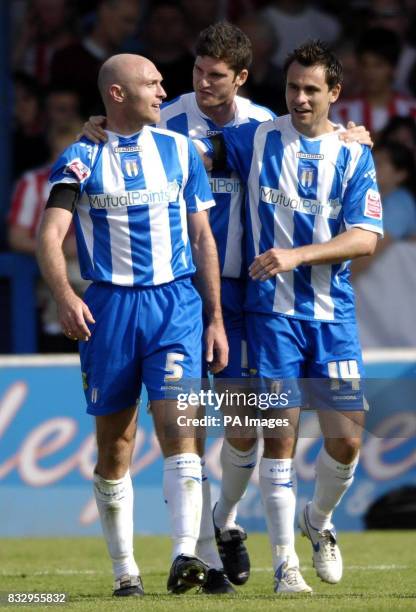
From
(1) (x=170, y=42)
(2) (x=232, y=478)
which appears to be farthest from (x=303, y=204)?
(1) (x=170, y=42)

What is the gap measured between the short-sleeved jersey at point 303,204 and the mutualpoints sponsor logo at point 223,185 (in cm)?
12

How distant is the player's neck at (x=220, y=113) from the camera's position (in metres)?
A: 7.14

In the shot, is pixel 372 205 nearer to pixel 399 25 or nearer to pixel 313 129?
pixel 313 129

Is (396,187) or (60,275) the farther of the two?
(396,187)

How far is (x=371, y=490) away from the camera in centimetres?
1042

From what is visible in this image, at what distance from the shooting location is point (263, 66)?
12.4 meters

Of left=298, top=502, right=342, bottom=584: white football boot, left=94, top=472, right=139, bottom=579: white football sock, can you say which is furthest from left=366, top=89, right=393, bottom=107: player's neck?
left=94, top=472, right=139, bottom=579: white football sock

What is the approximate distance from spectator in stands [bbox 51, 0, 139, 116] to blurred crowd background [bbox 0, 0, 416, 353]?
0.04 ft

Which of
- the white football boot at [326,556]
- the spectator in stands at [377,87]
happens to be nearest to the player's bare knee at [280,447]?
the white football boot at [326,556]

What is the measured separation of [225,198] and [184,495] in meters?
1.55

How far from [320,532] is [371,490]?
3127mm

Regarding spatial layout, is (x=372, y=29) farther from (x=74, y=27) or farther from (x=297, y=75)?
(x=297, y=75)

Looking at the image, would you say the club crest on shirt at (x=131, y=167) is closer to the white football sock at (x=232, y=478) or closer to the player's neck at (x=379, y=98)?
the white football sock at (x=232, y=478)

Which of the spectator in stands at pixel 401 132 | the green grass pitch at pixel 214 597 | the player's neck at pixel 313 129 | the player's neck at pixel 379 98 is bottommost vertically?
the green grass pitch at pixel 214 597
